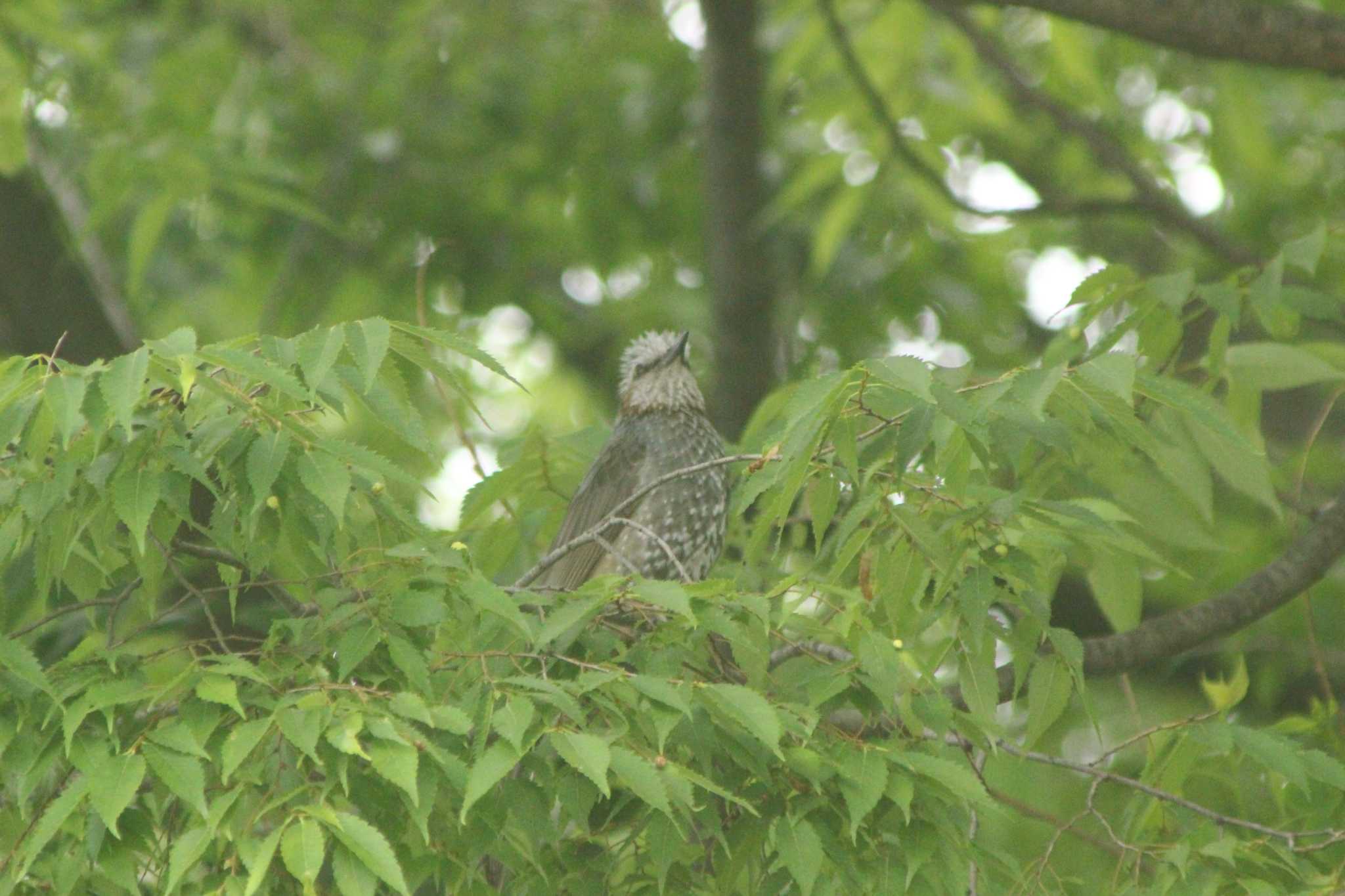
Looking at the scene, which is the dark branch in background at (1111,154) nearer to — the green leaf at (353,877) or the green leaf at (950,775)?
the green leaf at (950,775)

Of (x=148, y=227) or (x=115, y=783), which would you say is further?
(x=148, y=227)

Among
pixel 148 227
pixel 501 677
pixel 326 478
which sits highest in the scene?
pixel 326 478

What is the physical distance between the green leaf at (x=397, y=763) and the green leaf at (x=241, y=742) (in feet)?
0.59

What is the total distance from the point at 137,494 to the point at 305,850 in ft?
2.16

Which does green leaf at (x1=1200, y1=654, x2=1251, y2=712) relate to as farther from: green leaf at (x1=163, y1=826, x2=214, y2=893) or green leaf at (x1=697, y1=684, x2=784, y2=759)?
green leaf at (x1=163, y1=826, x2=214, y2=893)

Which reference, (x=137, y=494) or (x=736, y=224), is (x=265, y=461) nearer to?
(x=137, y=494)

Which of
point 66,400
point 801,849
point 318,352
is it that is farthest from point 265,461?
point 801,849

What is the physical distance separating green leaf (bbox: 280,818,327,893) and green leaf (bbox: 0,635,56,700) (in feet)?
1.49

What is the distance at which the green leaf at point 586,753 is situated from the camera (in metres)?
2.28

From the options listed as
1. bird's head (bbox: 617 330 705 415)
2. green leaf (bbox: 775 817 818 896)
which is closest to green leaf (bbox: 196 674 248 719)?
green leaf (bbox: 775 817 818 896)

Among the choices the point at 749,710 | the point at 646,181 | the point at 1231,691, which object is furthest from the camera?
the point at 646,181

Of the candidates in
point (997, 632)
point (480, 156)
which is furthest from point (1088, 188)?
point (997, 632)

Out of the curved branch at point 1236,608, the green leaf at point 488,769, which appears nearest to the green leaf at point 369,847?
the green leaf at point 488,769

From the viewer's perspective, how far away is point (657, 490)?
4973mm
